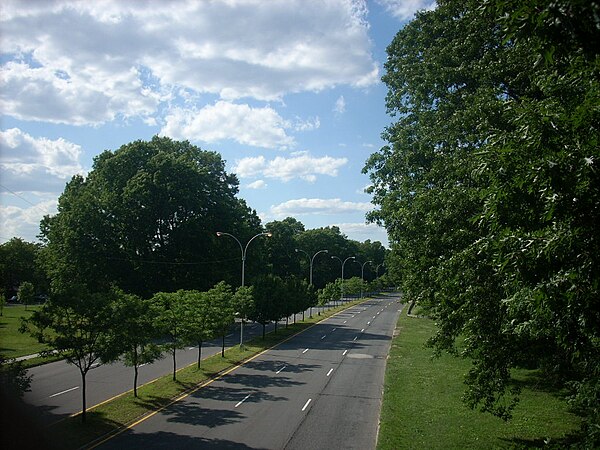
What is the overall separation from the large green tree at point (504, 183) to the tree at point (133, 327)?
36.2 ft

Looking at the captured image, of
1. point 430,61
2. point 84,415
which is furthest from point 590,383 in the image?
point 84,415

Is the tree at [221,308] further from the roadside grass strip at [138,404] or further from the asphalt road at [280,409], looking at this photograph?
the asphalt road at [280,409]

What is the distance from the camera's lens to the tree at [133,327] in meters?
19.0

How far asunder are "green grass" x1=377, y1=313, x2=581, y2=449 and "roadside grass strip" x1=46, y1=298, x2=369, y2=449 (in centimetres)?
913

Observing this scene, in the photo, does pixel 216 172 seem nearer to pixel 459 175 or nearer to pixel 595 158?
pixel 459 175

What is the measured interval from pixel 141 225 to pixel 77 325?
1217 inches

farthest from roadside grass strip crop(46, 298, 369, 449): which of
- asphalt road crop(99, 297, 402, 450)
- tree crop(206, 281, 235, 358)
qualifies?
tree crop(206, 281, 235, 358)

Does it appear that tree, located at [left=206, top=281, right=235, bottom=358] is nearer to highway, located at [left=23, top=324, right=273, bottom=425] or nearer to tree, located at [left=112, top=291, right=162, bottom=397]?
highway, located at [left=23, top=324, right=273, bottom=425]

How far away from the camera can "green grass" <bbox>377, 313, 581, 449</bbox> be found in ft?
51.4

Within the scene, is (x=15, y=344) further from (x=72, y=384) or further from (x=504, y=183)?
(x=504, y=183)

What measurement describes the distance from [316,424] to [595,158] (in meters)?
14.6

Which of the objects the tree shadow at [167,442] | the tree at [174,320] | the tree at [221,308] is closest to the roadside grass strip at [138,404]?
the tree shadow at [167,442]

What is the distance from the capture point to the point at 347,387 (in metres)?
24.7

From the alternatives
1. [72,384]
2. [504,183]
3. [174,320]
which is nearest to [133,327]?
[174,320]
